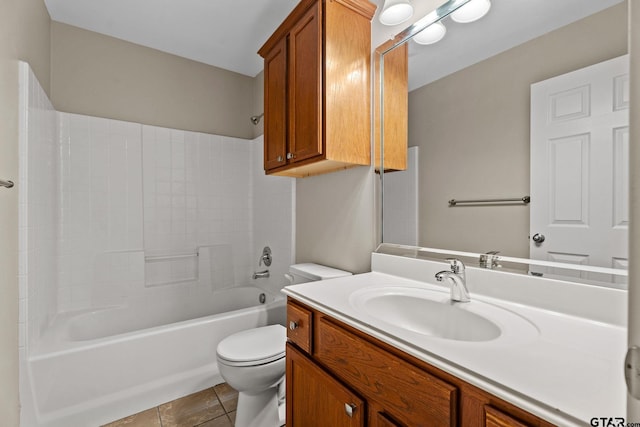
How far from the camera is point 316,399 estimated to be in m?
1.00

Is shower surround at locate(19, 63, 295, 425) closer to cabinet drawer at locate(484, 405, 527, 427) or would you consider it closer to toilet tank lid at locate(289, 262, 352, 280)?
toilet tank lid at locate(289, 262, 352, 280)

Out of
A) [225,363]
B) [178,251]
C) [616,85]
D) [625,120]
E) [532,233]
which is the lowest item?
[225,363]

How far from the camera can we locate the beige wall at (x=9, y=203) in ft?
3.97

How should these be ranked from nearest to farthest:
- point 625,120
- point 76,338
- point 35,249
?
point 625,120
point 35,249
point 76,338

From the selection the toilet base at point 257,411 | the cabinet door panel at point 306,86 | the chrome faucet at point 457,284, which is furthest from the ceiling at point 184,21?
the toilet base at point 257,411

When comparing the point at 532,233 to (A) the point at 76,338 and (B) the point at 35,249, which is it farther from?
(A) the point at 76,338

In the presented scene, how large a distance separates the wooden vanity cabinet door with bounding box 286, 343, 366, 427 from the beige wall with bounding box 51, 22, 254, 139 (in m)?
2.36

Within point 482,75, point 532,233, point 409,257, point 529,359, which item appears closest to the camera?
point 529,359

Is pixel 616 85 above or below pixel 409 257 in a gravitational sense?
above

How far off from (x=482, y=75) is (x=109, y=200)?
2.61m

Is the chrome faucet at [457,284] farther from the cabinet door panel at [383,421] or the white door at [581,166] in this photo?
the cabinet door panel at [383,421]

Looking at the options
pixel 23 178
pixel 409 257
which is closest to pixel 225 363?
pixel 409 257

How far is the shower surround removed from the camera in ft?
5.99

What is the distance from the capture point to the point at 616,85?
77 cm
